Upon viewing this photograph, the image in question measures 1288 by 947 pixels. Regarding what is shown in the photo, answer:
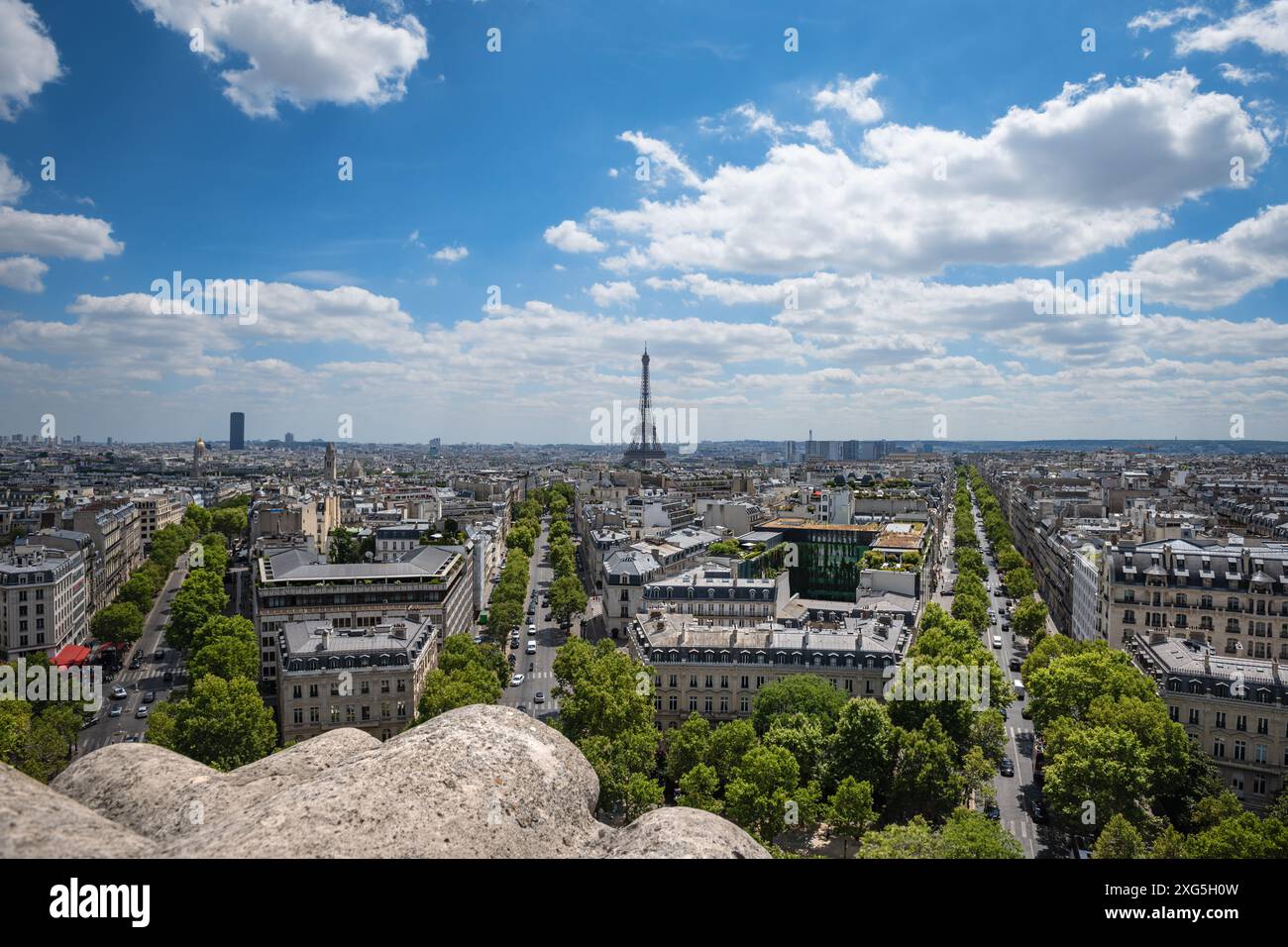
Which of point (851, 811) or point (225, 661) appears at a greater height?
point (225, 661)

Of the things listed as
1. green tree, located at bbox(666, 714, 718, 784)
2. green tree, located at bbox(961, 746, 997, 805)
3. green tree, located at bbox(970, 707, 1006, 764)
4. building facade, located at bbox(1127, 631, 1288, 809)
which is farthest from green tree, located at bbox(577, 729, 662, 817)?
building facade, located at bbox(1127, 631, 1288, 809)

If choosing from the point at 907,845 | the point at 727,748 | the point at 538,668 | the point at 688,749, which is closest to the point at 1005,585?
the point at 538,668

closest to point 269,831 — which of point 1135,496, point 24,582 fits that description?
point 24,582

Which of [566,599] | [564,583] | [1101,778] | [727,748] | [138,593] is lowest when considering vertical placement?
[727,748]

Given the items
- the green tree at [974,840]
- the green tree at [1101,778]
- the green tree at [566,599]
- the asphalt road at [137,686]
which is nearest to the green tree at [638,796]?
the green tree at [974,840]

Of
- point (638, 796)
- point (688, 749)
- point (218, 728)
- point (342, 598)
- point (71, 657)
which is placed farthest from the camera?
point (71, 657)

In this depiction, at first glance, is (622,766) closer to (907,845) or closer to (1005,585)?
(907,845)
